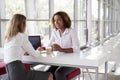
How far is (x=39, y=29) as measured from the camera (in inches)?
171

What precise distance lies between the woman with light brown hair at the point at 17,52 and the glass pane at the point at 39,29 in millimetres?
1743

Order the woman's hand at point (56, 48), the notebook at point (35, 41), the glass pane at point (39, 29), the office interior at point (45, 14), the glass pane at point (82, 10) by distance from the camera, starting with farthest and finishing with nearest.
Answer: the glass pane at point (82, 10) → the glass pane at point (39, 29) → the office interior at point (45, 14) → the notebook at point (35, 41) → the woman's hand at point (56, 48)

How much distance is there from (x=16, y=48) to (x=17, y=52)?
4 cm

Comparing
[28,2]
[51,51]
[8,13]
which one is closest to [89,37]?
[28,2]

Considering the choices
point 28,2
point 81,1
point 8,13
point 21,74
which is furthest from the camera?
point 81,1

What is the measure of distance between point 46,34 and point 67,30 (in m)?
1.81

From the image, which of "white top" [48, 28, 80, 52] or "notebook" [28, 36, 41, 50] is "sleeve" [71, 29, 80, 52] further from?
"notebook" [28, 36, 41, 50]

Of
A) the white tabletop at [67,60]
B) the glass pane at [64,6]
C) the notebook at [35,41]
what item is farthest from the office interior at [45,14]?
the white tabletop at [67,60]

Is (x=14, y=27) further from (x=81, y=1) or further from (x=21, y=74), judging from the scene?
(x=81, y=1)

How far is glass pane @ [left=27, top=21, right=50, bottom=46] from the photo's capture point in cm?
411

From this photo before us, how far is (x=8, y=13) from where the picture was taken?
353 cm

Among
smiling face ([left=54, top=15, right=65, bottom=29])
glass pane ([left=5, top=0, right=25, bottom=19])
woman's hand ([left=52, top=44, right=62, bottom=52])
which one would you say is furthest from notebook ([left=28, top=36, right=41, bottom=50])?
glass pane ([left=5, top=0, right=25, bottom=19])

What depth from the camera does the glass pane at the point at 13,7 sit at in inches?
139

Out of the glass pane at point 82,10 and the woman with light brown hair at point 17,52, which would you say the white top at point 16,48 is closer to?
the woman with light brown hair at point 17,52
